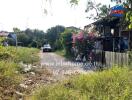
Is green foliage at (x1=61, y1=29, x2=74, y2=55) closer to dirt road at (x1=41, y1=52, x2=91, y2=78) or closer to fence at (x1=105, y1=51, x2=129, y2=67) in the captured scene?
dirt road at (x1=41, y1=52, x2=91, y2=78)

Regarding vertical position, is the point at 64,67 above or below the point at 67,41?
below

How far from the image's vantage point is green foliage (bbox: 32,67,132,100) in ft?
29.6

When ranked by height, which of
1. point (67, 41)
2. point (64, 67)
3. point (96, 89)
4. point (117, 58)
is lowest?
point (64, 67)

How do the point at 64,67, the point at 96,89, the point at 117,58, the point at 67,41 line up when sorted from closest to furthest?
1. the point at 96,89
2. the point at 117,58
3. the point at 64,67
4. the point at 67,41

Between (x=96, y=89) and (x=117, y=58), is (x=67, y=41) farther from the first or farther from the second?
(x=96, y=89)

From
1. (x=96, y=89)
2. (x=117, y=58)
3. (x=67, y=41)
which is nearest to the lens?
(x=96, y=89)

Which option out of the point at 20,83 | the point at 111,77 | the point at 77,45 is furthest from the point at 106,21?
the point at 111,77

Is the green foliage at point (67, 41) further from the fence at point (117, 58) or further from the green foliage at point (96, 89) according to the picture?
the green foliage at point (96, 89)

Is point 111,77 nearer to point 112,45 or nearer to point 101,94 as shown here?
point 101,94

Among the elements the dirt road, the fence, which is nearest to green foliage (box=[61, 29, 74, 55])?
the dirt road

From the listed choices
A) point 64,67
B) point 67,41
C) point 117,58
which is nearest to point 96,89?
point 117,58

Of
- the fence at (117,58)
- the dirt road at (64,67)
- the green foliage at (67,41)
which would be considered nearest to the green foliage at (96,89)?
the fence at (117,58)

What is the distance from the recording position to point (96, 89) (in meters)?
10.2

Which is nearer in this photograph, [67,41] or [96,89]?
[96,89]
